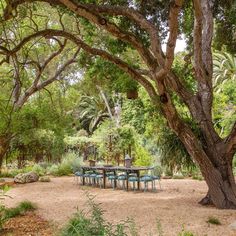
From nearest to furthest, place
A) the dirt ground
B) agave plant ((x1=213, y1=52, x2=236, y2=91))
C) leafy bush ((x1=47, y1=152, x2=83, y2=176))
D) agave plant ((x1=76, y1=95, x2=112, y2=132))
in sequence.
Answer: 1. the dirt ground
2. leafy bush ((x1=47, y1=152, x2=83, y2=176))
3. agave plant ((x1=213, y1=52, x2=236, y2=91))
4. agave plant ((x1=76, y1=95, x2=112, y2=132))

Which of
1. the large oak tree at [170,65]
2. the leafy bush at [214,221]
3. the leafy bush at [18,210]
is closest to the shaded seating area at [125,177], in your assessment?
the large oak tree at [170,65]

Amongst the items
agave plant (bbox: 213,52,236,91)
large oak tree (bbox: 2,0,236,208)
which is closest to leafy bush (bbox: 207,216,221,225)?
large oak tree (bbox: 2,0,236,208)

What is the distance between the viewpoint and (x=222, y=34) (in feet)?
32.1

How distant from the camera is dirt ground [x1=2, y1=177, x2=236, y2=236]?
6.36 metres

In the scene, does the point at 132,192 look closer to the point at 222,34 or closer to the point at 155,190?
the point at 155,190

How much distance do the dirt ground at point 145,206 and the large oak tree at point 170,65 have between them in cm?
94

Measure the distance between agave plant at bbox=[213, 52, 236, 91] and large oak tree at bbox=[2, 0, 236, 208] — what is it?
13315mm

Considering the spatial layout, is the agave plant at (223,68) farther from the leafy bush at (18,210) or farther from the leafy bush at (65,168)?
the leafy bush at (18,210)

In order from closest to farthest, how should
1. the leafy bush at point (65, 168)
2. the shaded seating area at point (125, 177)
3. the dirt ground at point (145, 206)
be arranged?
the dirt ground at point (145, 206) < the shaded seating area at point (125, 177) < the leafy bush at point (65, 168)

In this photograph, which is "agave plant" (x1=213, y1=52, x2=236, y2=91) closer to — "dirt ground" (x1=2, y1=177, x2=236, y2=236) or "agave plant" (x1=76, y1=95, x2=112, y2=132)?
"agave plant" (x1=76, y1=95, x2=112, y2=132)

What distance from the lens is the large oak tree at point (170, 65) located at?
22.8ft

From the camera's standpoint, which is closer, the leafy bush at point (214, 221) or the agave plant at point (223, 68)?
the leafy bush at point (214, 221)

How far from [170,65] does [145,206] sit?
3.52m

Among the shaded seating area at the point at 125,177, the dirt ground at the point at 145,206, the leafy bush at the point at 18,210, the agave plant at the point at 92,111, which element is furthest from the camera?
the agave plant at the point at 92,111
